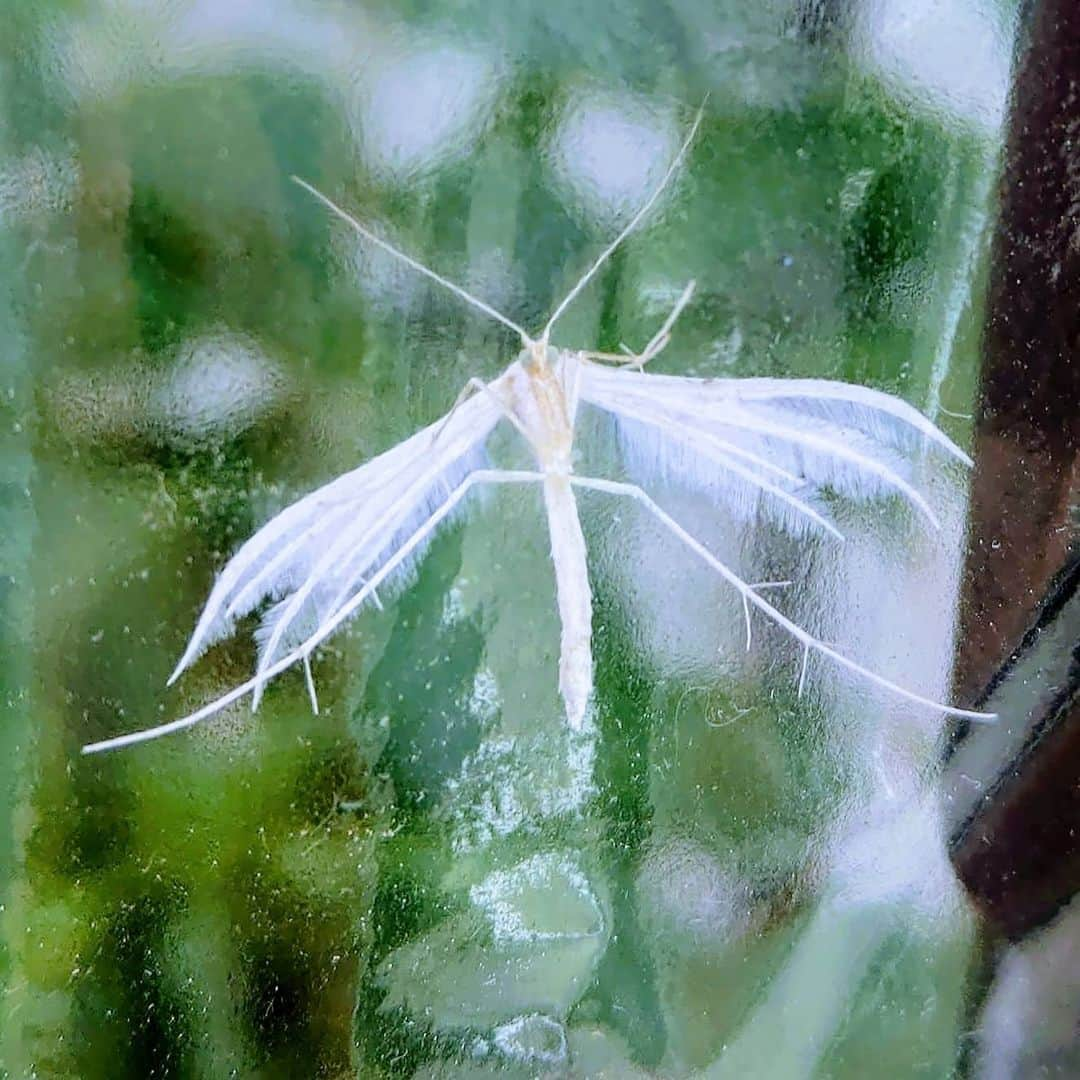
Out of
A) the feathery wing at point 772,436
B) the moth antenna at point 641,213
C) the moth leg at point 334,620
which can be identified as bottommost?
the moth leg at point 334,620

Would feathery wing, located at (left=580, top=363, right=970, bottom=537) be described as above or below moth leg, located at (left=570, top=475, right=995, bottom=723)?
above

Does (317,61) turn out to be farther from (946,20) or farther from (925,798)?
(925,798)

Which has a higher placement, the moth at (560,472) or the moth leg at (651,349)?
the moth leg at (651,349)

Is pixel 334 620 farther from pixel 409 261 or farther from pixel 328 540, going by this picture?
pixel 409 261

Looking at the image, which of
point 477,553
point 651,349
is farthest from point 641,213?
point 477,553

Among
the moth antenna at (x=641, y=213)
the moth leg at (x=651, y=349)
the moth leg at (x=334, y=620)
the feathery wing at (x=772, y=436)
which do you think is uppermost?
the moth antenna at (x=641, y=213)

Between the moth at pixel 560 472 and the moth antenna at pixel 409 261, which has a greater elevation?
the moth antenna at pixel 409 261
